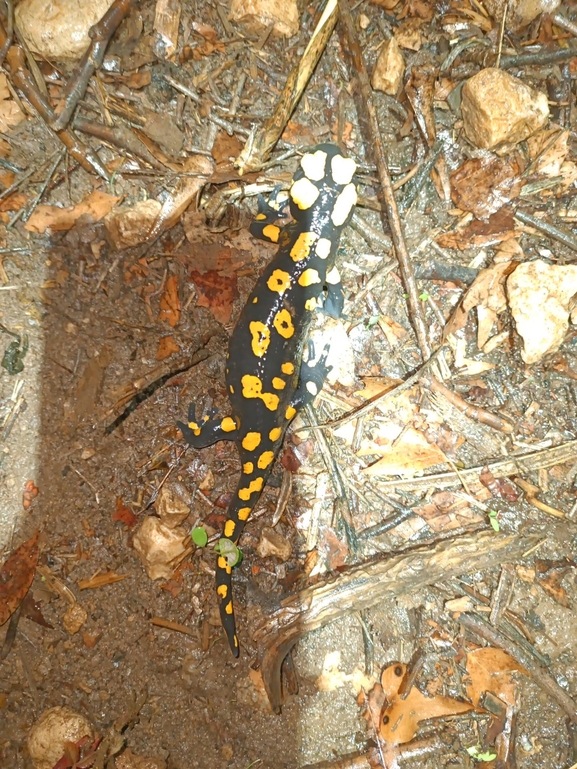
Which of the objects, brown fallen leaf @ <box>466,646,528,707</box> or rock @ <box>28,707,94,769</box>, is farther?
brown fallen leaf @ <box>466,646,528,707</box>

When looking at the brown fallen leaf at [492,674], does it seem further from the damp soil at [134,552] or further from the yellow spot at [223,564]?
the yellow spot at [223,564]

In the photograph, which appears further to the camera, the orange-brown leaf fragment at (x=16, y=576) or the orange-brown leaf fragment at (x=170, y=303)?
the orange-brown leaf fragment at (x=170, y=303)

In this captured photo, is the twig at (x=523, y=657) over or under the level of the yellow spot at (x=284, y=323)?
under

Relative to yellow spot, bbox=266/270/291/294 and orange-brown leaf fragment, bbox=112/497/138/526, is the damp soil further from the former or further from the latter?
yellow spot, bbox=266/270/291/294

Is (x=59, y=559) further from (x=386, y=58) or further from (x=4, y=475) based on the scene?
(x=386, y=58)

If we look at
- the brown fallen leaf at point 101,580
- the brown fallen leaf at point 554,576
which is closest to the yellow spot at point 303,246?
the brown fallen leaf at point 101,580

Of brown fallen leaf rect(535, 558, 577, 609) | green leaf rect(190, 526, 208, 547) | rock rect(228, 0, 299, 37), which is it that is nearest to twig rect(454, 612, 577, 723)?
brown fallen leaf rect(535, 558, 577, 609)

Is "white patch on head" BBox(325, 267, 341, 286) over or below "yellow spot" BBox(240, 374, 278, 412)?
over
